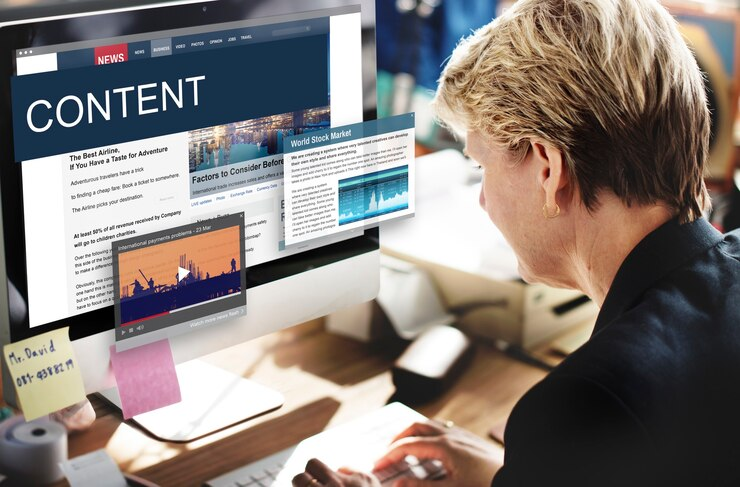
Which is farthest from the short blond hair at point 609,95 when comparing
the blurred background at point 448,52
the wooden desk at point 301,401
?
the blurred background at point 448,52

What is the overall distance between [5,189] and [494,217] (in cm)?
52

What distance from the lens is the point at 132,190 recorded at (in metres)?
0.98

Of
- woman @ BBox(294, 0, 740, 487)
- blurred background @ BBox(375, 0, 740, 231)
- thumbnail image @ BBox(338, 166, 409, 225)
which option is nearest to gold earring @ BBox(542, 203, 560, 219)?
woman @ BBox(294, 0, 740, 487)

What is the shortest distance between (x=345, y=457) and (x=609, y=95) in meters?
0.52

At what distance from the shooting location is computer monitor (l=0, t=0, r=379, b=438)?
35.5 inches

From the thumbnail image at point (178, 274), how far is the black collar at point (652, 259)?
414 mm

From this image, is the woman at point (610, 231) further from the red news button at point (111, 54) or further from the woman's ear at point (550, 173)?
the red news button at point (111, 54)

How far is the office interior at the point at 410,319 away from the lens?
3.77 ft

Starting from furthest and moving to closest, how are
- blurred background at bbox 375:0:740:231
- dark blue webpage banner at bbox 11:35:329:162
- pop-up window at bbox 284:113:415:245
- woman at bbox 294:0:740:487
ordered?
blurred background at bbox 375:0:740:231 → pop-up window at bbox 284:113:415:245 → dark blue webpage banner at bbox 11:35:329:162 → woman at bbox 294:0:740:487

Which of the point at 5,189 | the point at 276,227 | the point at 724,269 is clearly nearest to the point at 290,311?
the point at 276,227

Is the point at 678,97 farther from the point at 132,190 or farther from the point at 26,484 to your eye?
the point at 26,484

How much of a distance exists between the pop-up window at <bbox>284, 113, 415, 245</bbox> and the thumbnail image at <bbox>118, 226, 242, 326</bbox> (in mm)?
83

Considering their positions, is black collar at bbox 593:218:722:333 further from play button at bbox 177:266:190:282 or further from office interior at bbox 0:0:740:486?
play button at bbox 177:266:190:282

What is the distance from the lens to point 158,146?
0.99 metres
